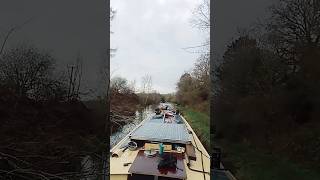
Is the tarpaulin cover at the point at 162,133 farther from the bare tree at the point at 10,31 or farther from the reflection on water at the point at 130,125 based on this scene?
the bare tree at the point at 10,31

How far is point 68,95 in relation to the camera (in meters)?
4.69

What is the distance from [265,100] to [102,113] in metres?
1.73

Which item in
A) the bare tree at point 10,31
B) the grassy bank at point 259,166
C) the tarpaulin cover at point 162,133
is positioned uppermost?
the bare tree at point 10,31

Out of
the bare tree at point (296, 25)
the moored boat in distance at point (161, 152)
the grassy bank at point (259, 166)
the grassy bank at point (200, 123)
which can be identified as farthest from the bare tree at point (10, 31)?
the bare tree at point (296, 25)

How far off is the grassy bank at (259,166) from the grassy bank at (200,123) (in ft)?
0.57

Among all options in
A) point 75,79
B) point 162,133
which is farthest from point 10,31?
point 162,133

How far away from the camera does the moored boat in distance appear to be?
4582 mm

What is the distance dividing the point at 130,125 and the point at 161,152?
0.44 metres

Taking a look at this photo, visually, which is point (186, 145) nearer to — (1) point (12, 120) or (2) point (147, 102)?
(2) point (147, 102)

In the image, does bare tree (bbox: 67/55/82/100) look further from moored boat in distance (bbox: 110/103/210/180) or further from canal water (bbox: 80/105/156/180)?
moored boat in distance (bbox: 110/103/210/180)

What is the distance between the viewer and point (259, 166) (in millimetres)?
4508

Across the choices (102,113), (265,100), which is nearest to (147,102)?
(102,113)

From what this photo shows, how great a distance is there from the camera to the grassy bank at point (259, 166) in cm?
435

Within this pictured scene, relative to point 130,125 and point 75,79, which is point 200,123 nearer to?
point 130,125
